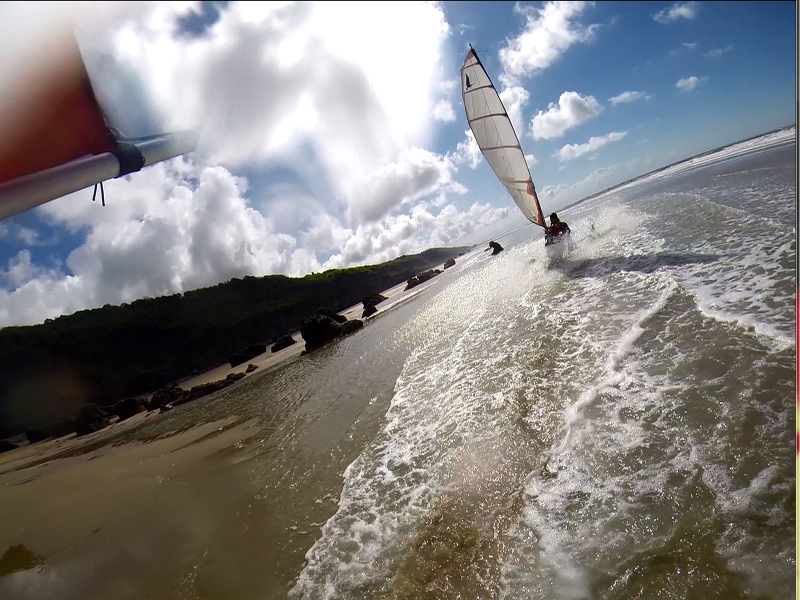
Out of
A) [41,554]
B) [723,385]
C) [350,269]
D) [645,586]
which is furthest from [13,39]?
[350,269]

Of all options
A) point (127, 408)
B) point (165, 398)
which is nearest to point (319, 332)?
point (165, 398)

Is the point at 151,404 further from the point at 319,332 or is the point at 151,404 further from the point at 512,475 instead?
the point at 512,475

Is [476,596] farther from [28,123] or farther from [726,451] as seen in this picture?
[28,123]

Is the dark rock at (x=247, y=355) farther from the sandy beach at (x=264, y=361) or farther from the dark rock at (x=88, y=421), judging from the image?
the dark rock at (x=88, y=421)

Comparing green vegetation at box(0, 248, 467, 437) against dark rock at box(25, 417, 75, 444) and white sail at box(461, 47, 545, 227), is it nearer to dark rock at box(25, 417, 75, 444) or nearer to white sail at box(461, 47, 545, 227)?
dark rock at box(25, 417, 75, 444)

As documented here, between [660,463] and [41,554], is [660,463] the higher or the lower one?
the lower one

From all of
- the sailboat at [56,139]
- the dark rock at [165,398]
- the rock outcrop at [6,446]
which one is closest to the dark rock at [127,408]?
the dark rock at [165,398]
